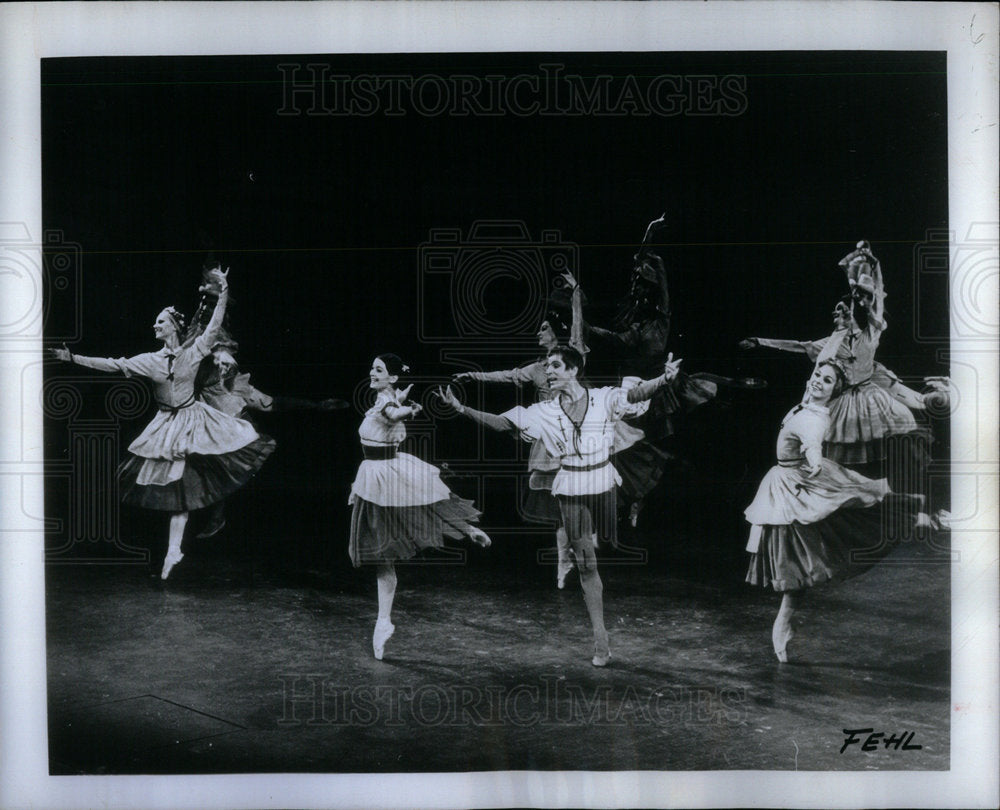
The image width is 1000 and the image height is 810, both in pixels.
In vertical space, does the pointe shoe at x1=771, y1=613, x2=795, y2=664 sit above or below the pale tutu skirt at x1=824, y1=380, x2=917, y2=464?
below

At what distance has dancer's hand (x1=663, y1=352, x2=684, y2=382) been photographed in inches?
120

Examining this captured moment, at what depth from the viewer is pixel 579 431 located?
10.1 ft

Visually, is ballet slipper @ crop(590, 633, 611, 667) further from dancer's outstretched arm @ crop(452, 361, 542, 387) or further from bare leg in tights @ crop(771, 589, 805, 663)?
dancer's outstretched arm @ crop(452, 361, 542, 387)

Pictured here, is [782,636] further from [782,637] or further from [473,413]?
[473,413]

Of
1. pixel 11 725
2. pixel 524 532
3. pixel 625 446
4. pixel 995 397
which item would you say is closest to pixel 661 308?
pixel 625 446

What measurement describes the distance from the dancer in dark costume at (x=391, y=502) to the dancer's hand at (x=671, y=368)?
32.2 inches

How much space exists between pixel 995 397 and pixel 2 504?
353cm

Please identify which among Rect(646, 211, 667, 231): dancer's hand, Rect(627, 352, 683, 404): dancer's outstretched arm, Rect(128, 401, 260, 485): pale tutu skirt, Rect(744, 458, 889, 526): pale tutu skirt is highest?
Rect(646, 211, 667, 231): dancer's hand

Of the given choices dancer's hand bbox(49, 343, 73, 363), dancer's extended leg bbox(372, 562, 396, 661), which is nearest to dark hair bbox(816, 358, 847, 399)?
dancer's extended leg bbox(372, 562, 396, 661)

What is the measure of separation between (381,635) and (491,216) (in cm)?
152

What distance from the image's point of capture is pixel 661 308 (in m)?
3.05

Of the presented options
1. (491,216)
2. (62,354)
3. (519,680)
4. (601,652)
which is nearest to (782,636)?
(601,652)

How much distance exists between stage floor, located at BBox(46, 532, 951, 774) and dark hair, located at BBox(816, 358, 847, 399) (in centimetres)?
60

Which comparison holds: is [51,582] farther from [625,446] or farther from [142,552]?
[625,446]
